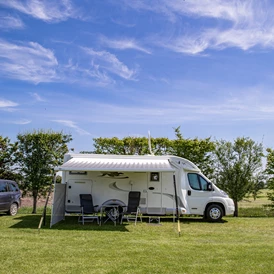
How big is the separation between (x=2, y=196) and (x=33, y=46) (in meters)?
5.87

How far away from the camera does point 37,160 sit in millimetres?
17688

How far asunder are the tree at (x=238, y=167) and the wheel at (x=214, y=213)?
5.67 meters

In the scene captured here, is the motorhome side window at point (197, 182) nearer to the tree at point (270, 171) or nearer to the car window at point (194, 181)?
the car window at point (194, 181)

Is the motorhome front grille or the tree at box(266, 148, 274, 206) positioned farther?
the tree at box(266, 148, 274, 206)

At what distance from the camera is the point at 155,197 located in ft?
42.7

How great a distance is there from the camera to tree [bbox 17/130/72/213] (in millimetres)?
17562

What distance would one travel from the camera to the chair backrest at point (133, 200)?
12336mm

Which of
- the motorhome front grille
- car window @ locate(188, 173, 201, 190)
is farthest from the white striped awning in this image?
the motorhome front grille

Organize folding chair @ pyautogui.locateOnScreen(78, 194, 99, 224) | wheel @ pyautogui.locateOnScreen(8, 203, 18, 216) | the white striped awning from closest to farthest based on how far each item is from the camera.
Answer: the white striped awning < folding chair @ pyautogui.locateOnScreen(78, 194, 99, 224) < wheel @ pyautogui.locateOnScreen(8, 203, 18, 216)

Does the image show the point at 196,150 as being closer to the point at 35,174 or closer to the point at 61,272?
the point at 35,174

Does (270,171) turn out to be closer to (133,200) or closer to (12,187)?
(133,200)

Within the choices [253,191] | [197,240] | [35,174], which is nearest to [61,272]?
[197,240]

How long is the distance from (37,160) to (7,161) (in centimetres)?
157

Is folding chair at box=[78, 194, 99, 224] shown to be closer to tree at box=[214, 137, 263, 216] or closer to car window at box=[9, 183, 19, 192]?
car window at box=[9, 183, 19, 192]
